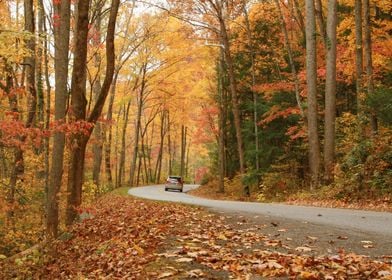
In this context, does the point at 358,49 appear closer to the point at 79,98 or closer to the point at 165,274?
the point at 79,98

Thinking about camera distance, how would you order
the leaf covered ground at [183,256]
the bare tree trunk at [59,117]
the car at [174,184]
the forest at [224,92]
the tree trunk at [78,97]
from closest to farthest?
1. the leaf covered ground at [183,256]
2. the bare tree trunk at [59,117]
3. the tree trunk at [78,97]
4. the forest at [224,92]
5. the car at [174,184]

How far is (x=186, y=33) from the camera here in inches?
1024

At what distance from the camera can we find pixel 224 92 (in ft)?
98.8

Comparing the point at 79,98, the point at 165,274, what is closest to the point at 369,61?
the point at 79,98

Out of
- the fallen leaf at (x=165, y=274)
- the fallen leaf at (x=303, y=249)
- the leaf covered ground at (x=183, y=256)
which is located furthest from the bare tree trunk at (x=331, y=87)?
the fallen leaf at (x=165, y=274)

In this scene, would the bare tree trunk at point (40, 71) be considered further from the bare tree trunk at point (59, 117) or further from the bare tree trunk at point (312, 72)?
the bare tree trunk at point (312, 72)

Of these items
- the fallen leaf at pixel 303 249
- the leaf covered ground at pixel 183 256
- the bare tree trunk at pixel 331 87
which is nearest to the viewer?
the leaf covered ground at pixel 183 256

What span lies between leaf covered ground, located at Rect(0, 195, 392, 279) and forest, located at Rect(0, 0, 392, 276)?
123 cm

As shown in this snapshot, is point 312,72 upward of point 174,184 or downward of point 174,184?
upward

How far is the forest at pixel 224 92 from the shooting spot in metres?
11.9

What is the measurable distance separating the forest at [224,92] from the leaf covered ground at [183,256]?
4.02 ft

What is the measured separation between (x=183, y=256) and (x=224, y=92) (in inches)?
978

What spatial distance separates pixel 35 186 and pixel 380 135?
1415 centimetres

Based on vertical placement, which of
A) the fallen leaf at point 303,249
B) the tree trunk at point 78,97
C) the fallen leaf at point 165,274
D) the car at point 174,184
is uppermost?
the tree trunk at point 78,97
